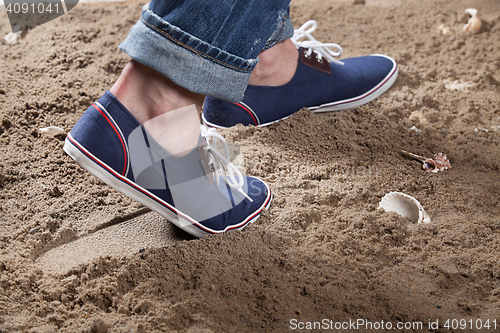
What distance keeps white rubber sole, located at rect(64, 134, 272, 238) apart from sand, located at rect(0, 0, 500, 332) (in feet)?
0.12

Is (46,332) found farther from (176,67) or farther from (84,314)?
(176,67)

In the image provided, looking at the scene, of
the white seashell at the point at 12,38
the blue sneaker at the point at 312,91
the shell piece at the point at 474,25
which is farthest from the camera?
the shell piece at the point at 474,25

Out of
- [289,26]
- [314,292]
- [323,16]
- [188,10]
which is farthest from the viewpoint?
[323,16]

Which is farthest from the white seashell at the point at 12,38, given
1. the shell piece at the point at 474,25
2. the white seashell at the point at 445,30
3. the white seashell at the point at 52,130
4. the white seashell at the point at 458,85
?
the shell piece at the point at 474,25

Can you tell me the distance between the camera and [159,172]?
1.08 m

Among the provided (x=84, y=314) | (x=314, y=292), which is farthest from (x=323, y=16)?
(x=84, y=314)

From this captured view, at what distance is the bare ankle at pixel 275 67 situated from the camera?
5.33 feet

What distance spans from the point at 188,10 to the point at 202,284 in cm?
73

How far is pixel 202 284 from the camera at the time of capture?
1.06m

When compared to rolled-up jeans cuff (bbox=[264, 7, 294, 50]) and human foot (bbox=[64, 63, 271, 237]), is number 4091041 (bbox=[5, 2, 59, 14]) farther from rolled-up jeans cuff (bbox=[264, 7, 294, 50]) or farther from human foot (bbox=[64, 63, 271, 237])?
human foot (bbox=[64, 63, 271, 237])

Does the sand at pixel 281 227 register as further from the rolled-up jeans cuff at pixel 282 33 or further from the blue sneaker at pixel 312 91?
the rolled-up jeans cuff at pixel 282 33

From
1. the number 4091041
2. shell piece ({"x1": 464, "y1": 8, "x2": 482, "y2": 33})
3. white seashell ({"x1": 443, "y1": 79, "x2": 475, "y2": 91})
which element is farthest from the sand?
the number 4091041

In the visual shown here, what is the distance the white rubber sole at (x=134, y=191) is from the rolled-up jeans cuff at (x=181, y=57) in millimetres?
291

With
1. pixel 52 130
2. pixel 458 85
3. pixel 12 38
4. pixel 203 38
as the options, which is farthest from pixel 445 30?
pixel 12 38
